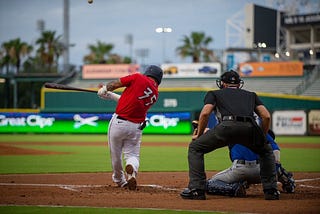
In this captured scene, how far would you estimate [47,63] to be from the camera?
240 feet

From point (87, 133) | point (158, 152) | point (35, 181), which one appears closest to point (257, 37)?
point (87, 133)

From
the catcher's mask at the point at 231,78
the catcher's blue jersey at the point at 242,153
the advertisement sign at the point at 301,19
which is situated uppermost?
the advertisement sign at the point at 301,19

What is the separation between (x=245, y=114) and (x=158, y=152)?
44.2ft

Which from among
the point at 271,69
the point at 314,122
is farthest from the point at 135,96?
the point at 271,69

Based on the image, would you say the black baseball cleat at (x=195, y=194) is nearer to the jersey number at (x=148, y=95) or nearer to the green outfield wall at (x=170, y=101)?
the jersey number at (x=148, y=95)

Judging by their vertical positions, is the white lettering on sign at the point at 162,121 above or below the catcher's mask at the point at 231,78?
below

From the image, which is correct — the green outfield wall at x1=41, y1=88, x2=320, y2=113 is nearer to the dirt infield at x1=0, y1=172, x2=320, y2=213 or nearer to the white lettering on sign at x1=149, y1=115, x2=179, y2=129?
the white lettering on sign at x1=149, y1=115, x2=179, y2=129

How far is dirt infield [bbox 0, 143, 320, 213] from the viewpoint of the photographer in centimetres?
870

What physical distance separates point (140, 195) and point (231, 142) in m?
1.72

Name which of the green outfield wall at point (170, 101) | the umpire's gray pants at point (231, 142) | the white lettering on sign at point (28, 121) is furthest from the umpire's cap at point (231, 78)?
the white lettering on sign at point (28, 121)

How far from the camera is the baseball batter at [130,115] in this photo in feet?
34.8

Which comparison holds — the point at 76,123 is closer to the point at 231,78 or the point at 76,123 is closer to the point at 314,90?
the point at 314,90

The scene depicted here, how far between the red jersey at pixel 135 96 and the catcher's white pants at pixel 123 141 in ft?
0.44

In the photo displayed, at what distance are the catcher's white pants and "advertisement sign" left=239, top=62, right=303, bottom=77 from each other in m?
39.8
